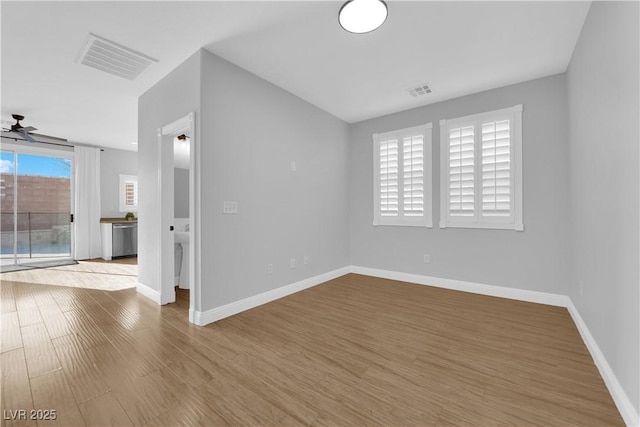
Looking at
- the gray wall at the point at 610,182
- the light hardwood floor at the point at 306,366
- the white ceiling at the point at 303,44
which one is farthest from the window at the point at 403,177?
the gray wall at the point at 610,182

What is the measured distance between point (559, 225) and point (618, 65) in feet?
7.23

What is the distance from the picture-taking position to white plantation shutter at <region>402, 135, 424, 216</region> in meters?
4.25

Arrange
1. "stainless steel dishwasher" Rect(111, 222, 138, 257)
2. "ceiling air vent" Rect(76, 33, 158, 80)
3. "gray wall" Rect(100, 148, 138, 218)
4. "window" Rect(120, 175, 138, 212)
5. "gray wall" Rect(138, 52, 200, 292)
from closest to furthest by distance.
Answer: "ceiling air vent" Rect(76, 33, 158, 80), "gray wall" Rect(138, 52, 200, 292), "stainless steel dishwasher" Rect(111, 222, 138, 257), "gray wall" Rect(100, 148, 138, 218), "window" Rect(120, 175, 138, 212)

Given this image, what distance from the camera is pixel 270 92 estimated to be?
11.5 feet

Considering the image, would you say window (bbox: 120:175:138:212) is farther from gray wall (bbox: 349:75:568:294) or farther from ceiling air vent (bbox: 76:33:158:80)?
gray wall (bbox: 349:75:568:294)

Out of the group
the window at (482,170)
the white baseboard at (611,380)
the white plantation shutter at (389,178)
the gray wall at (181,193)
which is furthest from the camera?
the gray wall at (181,193)

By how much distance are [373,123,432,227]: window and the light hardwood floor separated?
1.63 meters

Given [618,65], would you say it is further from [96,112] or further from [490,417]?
[96,112]

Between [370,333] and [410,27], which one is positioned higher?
[410,27]

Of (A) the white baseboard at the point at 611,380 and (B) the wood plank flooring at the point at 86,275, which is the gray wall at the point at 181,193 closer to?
(B) the wood plank flooring at the point at 86,275

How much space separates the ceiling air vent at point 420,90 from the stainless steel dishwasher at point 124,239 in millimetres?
7067

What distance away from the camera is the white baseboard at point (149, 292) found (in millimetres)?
3387

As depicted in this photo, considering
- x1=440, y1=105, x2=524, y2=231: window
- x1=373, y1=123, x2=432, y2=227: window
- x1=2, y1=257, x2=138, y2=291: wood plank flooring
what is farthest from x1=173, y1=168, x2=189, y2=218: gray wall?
x1=440, y1=105, x2=524, y2=231: window

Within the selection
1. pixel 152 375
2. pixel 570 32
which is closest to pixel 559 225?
pixel 570 32
